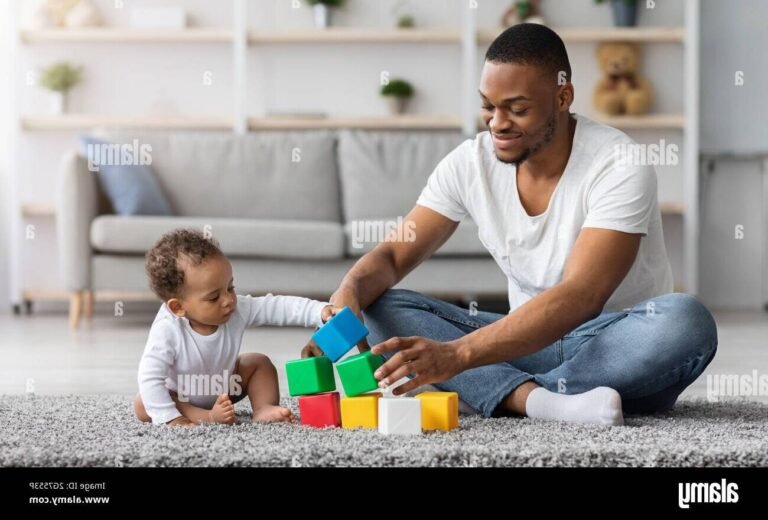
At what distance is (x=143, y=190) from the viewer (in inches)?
173

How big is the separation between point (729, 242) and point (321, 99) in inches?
87.1

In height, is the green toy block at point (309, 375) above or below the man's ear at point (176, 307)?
below

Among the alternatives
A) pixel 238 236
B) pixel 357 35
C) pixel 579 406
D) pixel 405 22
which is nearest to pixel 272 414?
pixel 579 406

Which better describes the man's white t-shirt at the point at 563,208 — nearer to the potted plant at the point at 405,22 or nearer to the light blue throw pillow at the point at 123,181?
the light blue throw pillow at the point at 123,181

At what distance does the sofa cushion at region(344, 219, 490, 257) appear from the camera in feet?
13.8

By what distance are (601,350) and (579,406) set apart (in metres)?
0.13

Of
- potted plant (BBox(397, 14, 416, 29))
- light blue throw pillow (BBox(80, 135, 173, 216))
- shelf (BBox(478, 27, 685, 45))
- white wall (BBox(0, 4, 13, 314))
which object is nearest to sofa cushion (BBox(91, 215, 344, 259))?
light blue throw pillow (BBox(80, 135, 173, 216))

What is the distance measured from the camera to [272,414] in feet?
6.13

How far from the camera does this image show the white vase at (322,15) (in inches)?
205

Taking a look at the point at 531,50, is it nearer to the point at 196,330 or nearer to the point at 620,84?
the point at 196,330

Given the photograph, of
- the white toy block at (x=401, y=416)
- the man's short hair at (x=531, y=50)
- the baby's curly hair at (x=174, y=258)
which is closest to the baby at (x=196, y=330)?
the baby's curly hair at (x=174, y=258)

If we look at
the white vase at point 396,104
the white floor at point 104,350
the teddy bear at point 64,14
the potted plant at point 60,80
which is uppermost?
the teddy bear at point 64,14

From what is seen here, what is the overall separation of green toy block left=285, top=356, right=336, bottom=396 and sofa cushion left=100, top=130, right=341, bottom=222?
2.93m
